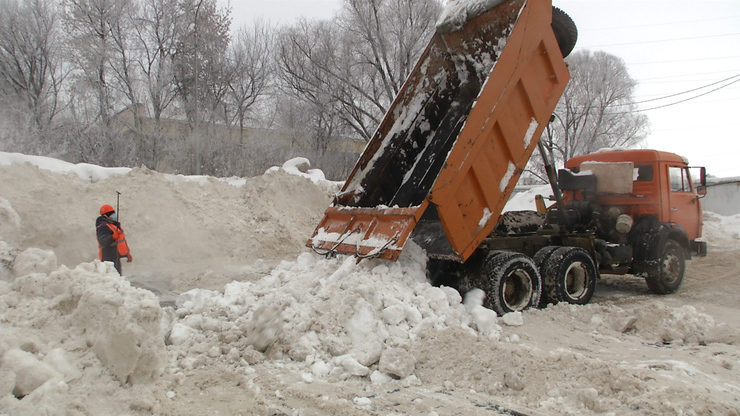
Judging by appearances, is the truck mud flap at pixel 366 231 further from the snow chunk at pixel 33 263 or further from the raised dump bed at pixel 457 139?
the snow chunk at pixel 33 263

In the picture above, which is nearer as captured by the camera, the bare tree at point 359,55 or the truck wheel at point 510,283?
the truck wheel at point 510,283

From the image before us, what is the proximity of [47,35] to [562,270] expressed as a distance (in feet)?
69.7

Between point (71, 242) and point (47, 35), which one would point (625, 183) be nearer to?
point (71, 242)

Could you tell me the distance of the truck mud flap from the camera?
5137 millimetres

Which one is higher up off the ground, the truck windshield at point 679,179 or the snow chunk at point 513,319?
the truck windshield at point 679,179

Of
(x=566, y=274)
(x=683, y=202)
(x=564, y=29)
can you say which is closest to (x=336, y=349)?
(x=566, y=274)

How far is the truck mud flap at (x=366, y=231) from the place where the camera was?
5.14 m

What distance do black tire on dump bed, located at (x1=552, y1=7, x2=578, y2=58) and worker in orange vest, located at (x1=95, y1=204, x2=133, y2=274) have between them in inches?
260

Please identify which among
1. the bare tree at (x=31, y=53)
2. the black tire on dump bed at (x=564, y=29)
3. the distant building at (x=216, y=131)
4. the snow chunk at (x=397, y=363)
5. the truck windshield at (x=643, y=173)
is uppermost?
the bare tree at (x=31, y=53)

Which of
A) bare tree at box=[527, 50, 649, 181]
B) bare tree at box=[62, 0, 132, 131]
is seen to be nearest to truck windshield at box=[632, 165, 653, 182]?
bare tree at box=[62, 0, 132, 131]

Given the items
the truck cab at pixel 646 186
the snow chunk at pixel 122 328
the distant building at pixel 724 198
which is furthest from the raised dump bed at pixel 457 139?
the distant building at pixel 724 198

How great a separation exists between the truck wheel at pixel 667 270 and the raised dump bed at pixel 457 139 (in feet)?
11.7

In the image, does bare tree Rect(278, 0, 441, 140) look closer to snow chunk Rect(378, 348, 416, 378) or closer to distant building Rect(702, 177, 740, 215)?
distant building Rect(702, 177, 740, 215)

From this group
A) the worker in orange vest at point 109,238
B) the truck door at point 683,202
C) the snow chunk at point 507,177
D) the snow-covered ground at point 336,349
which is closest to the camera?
the snow-covered ground at point 336,349
